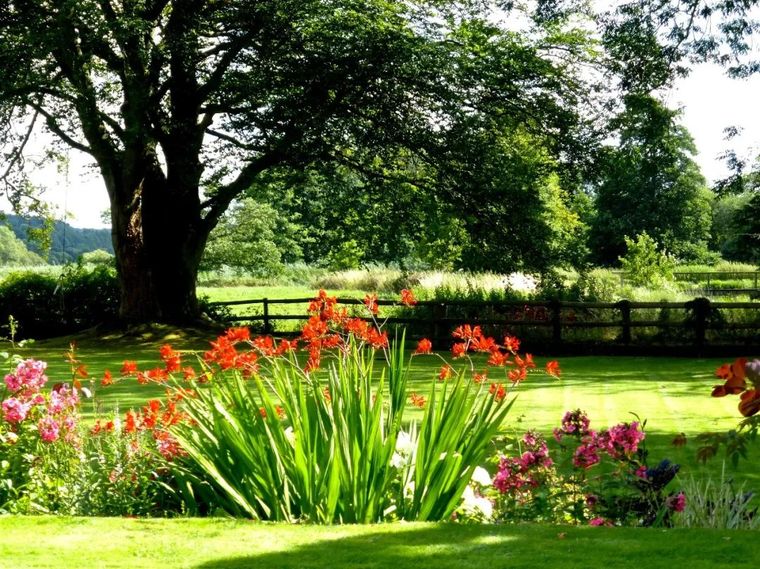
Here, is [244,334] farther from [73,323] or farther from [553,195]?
[553,195]

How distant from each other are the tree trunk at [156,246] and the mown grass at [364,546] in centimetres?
1866

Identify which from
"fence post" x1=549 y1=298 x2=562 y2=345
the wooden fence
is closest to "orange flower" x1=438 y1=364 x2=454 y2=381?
the wooden fence

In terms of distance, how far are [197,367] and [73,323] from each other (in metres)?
9.90

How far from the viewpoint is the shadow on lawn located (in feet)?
14.1

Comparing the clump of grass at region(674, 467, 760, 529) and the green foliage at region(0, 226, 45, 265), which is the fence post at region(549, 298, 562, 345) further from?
the green foliage at region(0, 226, 45, 265)

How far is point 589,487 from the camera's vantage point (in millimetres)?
6102

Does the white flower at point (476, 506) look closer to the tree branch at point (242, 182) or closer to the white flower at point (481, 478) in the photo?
the white flower at point (481, 478)

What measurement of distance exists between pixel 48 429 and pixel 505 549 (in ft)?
10.5

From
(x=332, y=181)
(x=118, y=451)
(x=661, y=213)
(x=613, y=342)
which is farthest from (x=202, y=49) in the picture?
(x=661, y=213)

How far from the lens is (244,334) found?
240 inches

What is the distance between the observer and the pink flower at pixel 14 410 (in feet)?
20.9

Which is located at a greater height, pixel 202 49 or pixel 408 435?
pixel 202 49

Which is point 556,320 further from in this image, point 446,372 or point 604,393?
point 446,372

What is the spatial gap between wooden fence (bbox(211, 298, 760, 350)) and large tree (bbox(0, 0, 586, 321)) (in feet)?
12.4
